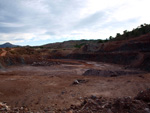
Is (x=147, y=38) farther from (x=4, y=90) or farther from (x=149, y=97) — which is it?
(x=4, y=90)

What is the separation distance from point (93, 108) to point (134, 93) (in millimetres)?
4517

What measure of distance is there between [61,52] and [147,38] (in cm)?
2459

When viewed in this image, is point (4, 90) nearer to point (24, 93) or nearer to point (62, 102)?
point (24, 93)

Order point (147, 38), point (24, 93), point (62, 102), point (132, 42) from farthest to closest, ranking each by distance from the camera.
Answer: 1. point (132, 42)
2. point (147, 38)
3. point (24, 93)
4. point (62, 102)

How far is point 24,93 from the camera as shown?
831cm

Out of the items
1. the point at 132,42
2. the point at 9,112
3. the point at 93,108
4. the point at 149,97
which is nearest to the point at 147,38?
the point at 132,42

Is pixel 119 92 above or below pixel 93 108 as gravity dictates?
below

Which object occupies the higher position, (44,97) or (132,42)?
(132,42)

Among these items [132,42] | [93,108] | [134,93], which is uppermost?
[132,42]

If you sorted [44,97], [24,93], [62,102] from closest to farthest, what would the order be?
1. [62,102]
2. [44,97]
3. [24,93]

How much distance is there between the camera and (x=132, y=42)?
79.1ft

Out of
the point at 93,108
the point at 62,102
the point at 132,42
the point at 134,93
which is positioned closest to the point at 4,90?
the point at 62,102

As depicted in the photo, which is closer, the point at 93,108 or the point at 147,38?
the point at 93,108

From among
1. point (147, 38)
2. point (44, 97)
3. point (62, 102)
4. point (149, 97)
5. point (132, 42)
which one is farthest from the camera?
point (132, 42)
